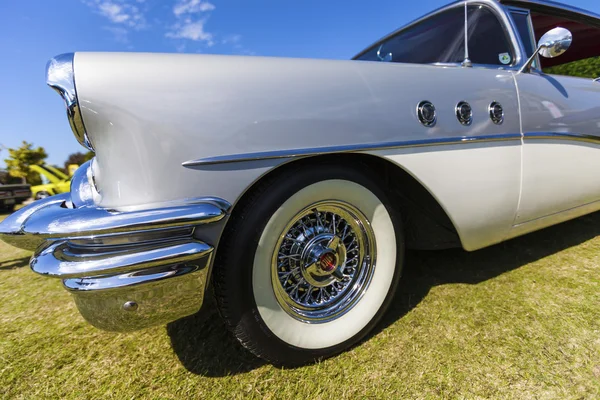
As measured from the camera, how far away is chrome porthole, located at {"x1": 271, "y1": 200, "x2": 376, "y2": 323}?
4.26 feet

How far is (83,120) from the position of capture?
99 cm

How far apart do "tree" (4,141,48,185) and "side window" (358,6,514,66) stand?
1961 cm

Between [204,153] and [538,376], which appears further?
[538,376]

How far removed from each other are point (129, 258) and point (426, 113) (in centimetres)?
125

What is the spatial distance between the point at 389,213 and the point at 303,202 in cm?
43

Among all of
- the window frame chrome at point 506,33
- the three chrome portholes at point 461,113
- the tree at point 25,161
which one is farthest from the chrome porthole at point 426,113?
the tree at point 25,161

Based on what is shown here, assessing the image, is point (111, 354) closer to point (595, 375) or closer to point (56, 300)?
point (56, 300)

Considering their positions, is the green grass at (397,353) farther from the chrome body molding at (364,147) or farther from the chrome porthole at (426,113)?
the chrome porthole at (426,113)

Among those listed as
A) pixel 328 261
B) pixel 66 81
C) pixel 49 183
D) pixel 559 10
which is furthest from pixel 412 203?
pixel 49 183

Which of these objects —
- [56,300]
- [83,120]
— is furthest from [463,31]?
[56,300]

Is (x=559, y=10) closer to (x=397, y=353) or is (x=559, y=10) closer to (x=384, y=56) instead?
(x=384, y=56)

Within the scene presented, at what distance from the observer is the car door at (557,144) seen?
169 cm

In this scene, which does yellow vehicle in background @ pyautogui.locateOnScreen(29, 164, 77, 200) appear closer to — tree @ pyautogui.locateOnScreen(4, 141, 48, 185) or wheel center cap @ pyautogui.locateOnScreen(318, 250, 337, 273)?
tree @ pyautogui.locateOnScreen(4, 141, 48, 185)

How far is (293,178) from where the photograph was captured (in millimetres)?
1192
